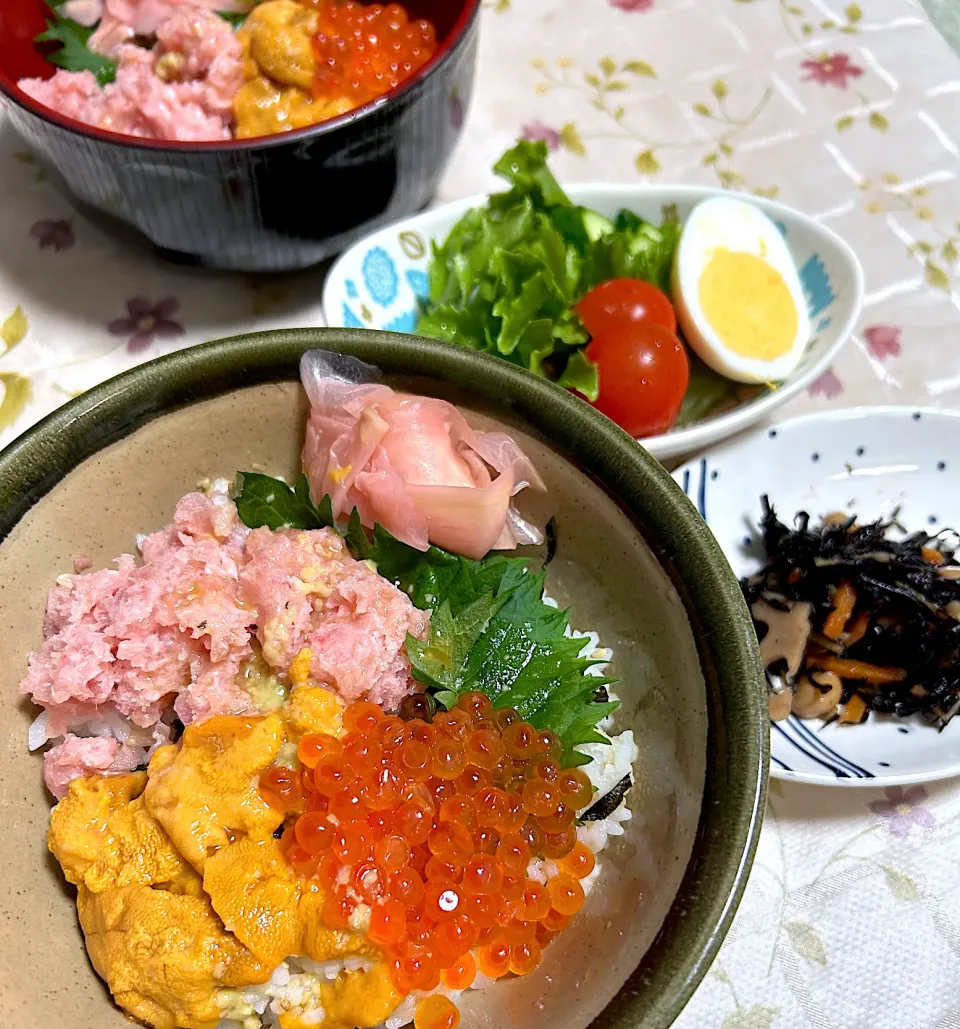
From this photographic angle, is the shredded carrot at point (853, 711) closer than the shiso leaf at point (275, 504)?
No

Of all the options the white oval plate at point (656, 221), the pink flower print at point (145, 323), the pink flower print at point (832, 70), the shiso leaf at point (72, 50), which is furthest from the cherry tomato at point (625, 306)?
the shiso leaf at point (72, 50)

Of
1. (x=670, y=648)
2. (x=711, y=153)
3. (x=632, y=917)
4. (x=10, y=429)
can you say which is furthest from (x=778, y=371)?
(x=10, y=429)

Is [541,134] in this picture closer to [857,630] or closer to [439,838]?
[857,630]

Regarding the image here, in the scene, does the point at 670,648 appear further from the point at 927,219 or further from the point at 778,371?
the point at 927,219

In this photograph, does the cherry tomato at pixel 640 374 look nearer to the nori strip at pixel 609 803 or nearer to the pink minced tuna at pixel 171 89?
the nori strip at pixel 609 803

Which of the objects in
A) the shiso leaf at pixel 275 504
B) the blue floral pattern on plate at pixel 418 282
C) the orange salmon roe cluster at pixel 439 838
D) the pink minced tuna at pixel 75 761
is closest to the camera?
the orange salmon roe cluster at pixel 439 838

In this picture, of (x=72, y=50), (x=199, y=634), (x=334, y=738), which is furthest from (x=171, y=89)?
(x=334, y=738)
